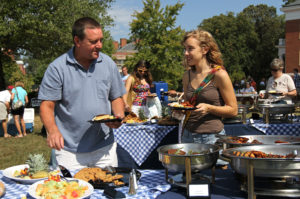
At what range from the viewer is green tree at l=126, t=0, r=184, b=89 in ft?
69.7

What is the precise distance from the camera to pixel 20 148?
6613 millimetres

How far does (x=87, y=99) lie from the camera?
1.93 metres

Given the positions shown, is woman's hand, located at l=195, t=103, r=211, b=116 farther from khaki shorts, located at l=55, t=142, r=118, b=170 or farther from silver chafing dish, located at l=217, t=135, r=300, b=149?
khaki shorts, located at l=55, t=142, r=118, b=170

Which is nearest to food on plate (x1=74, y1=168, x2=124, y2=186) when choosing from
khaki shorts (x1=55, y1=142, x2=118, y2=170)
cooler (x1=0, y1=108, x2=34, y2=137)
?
khaki shorts (x1=55, y1=142, x2=118, y2=170)

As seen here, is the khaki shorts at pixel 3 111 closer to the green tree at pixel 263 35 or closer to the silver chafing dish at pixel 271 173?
the silver chafing dish at pixel 271 173

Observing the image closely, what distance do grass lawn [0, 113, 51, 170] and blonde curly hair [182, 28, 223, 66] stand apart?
164 inches

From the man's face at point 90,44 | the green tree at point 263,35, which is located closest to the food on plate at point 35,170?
the man's face at point 90,44

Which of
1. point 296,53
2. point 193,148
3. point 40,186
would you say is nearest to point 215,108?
point 193,148

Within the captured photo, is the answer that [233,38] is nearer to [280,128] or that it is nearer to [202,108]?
[280,128]

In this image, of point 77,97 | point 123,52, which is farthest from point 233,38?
point 123,52

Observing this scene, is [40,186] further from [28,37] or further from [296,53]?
[296,53]

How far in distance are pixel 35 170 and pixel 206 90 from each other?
111cm

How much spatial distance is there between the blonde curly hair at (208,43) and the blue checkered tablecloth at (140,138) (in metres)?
1.77

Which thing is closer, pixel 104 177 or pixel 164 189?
pixel 164 189
